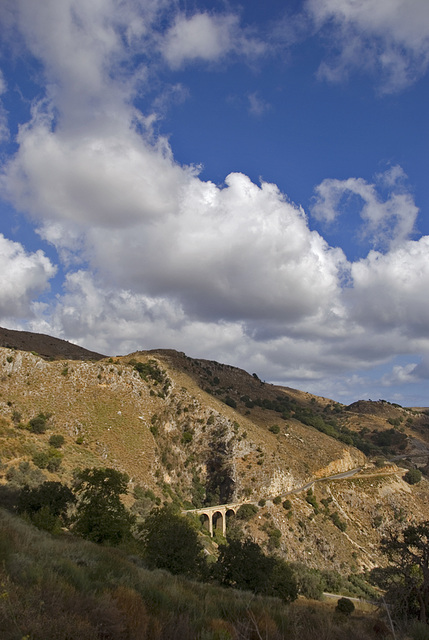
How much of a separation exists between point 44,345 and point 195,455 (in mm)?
68019

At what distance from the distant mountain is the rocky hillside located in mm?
31071

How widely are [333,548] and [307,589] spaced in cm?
2377

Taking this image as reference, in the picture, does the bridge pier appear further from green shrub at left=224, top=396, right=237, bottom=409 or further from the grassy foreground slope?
the grassy foreground slope

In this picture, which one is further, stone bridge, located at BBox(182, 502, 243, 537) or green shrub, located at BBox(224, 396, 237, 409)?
green shrub, located at BBox(224, 396, 237, 409)

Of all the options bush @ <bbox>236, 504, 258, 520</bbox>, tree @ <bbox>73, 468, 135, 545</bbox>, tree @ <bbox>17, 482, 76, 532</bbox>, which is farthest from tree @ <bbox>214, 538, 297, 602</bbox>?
bush @ <bbox>236, 504, 258, 520</bbox>

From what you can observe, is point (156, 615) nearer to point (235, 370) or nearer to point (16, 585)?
point (16, 585)

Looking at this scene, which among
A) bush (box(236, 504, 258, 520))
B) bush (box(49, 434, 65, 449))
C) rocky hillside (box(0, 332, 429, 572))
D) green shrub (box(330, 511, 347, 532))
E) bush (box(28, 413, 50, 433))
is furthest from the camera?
green shrub (box(330, 511, 347, 532))

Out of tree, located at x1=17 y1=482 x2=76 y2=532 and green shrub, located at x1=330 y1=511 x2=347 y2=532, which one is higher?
tree, located at x1=17 y1=482 x2=76 y2=532

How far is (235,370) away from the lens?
136250 millimetres

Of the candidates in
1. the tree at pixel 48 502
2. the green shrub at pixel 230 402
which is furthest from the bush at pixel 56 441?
the green shrub at pixel 230 402

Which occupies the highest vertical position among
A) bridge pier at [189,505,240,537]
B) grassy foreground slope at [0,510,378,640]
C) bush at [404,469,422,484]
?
grassy foreground slope at [0,510,378,640]

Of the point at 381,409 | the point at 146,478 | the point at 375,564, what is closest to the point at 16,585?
the point at 146,478

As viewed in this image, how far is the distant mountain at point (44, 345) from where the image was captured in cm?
10344

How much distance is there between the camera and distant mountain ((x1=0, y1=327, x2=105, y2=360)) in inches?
4072
